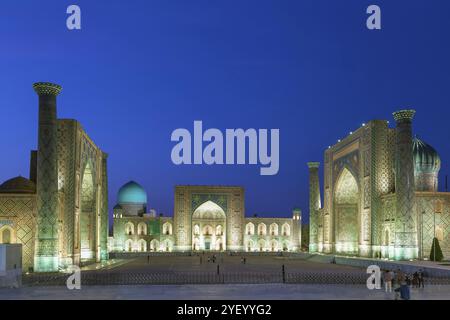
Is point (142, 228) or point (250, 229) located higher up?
point (142, 228)

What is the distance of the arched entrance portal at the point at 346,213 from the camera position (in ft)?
138

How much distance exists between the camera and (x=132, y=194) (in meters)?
62.5

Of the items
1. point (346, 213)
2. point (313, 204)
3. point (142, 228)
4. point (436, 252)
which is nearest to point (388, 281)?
point (436, 252)

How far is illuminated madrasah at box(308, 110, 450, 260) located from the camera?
2938 cm

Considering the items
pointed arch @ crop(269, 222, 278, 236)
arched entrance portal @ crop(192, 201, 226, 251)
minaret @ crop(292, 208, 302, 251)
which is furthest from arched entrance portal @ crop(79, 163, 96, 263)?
minaret @ crop(292, 208, 302, 251)

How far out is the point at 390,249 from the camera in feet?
101

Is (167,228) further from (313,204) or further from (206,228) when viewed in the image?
(313,204)

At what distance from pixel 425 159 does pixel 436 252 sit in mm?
9011

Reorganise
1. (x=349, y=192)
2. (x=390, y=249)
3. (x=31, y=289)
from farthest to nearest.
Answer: (x=349, y=192) → (x=390, y=249) → (x=31, y=289)

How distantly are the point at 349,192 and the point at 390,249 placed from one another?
40.3 ft

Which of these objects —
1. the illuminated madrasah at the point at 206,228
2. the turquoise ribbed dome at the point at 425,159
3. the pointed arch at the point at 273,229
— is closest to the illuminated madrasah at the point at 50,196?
the turquoise ribbed dome at the point at 425,159

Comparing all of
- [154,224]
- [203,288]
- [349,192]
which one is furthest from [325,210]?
[203,288]

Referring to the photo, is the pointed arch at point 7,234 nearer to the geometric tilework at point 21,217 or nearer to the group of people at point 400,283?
the geometric tilework at point 21,217
